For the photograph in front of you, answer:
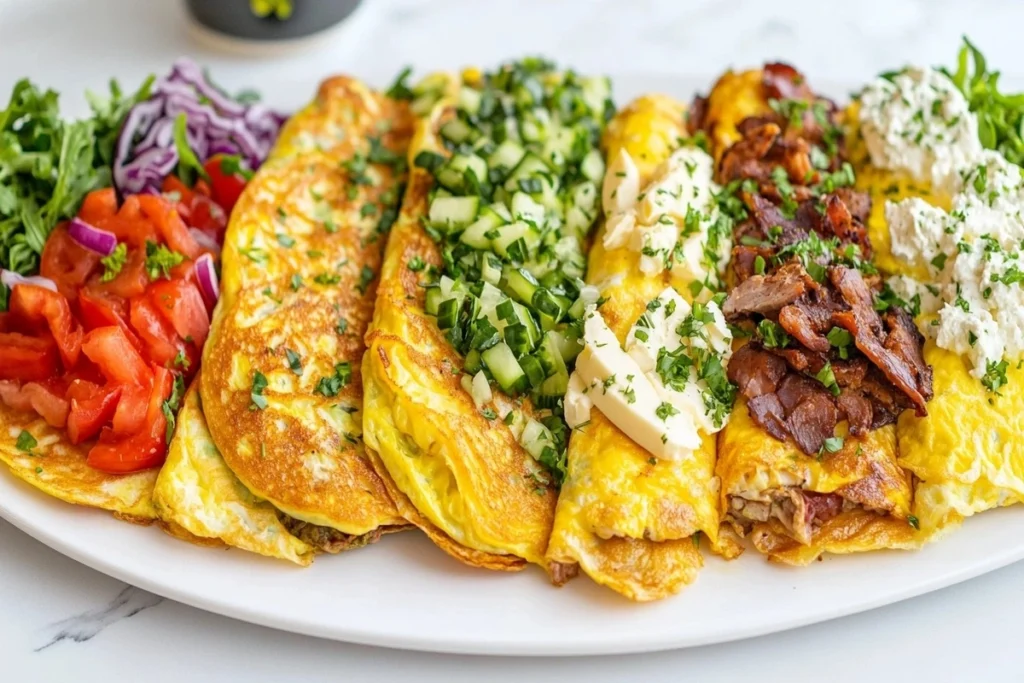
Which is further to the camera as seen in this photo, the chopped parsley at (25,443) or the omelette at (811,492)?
the chopped parsley at (25,443)

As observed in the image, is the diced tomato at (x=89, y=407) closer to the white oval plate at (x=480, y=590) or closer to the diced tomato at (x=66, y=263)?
the white oval plate at (x=480, y=590)

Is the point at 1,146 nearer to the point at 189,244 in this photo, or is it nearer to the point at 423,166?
the point at 189,244

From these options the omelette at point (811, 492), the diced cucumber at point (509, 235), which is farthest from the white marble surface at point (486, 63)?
the diced cucumber at point (509, 235)

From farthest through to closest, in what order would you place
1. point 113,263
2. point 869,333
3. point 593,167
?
point 593,167
point 113,263
point 869,333

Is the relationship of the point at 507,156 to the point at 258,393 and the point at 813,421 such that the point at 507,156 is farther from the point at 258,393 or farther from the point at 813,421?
the point at 813,421

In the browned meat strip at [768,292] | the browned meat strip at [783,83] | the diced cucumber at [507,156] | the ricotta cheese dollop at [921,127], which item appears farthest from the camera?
the browned meat strip at [783,83]

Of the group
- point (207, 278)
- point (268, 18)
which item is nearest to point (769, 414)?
point (207, 278)
